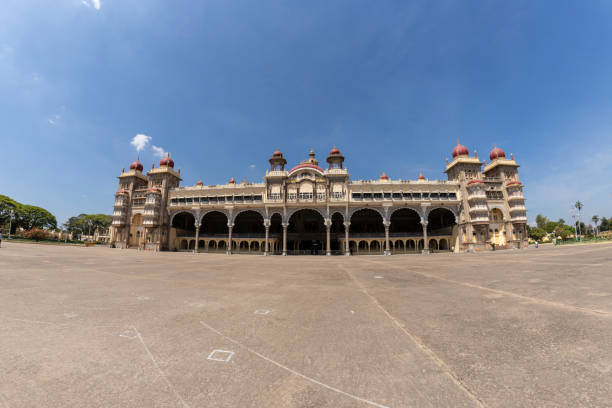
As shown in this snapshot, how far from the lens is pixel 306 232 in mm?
46344

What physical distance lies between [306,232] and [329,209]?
29.1 ft

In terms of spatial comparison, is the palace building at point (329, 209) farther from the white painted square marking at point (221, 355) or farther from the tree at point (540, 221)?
the tree at point (540, 221)

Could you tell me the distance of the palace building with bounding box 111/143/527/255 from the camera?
40031 mm

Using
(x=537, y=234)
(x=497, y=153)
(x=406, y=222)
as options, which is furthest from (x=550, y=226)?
(x=406, y=222)

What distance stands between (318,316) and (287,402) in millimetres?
2726

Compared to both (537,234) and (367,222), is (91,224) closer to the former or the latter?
(367,222)

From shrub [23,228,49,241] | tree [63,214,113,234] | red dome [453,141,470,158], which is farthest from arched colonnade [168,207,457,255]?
tree [63,214,113,234]

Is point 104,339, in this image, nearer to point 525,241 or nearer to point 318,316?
point 318,316

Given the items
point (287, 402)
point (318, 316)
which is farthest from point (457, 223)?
point (287, 402)

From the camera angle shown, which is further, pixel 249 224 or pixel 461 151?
pixel 249 224

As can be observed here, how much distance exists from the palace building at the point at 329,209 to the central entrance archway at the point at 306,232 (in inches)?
7.9

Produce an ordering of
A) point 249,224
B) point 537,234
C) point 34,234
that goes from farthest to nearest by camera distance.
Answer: point 537,234
point 34,234
point 249,224

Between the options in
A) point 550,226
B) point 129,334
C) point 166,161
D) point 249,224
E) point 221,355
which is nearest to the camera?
point 221,355

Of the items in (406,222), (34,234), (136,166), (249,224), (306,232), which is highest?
(136,166)
